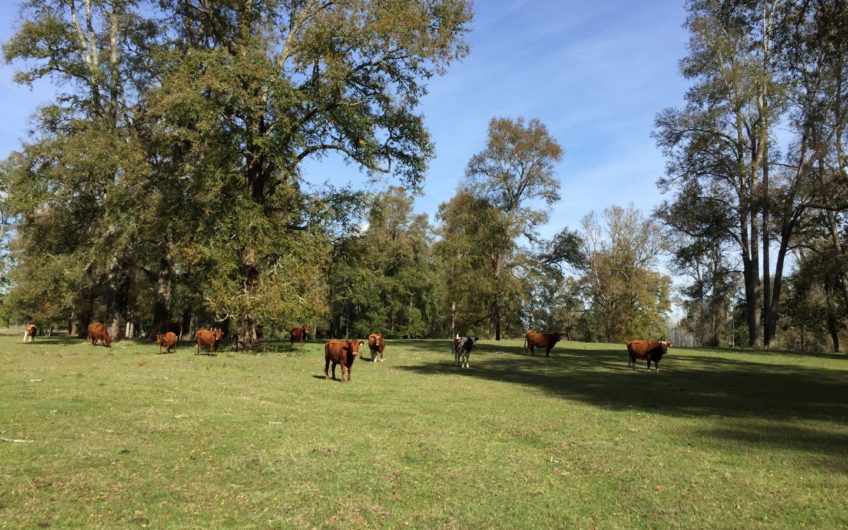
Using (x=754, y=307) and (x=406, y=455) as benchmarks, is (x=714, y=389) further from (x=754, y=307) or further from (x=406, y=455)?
(x=754, y=307)

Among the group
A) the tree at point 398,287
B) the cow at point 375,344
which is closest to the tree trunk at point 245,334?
the cow at point 375,344

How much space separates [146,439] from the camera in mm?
7438

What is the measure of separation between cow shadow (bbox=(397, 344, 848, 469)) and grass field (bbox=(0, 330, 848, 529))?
0.11 meters

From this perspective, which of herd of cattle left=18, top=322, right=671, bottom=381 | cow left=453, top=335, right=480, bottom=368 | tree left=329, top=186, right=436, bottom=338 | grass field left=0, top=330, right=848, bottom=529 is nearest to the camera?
grass field left=0, top=330, right=848, bottom=529

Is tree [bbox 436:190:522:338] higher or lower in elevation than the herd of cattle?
Result: higher

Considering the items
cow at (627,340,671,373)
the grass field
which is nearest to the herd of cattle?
cow at (627,340,671,373)

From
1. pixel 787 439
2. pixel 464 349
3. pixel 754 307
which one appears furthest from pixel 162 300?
pixel 754 307

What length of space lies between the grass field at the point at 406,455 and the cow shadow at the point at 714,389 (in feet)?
0.37

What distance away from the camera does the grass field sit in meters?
5.38

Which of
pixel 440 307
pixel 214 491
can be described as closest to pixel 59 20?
pixel 214 491

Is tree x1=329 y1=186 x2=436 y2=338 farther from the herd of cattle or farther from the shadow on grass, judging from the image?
the shadow on grass

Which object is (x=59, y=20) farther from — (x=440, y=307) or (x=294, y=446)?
(x=440, y=307)

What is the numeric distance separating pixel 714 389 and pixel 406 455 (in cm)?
1168

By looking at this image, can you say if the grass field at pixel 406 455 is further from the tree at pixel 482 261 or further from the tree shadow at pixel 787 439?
the tree at pixel 482 261
